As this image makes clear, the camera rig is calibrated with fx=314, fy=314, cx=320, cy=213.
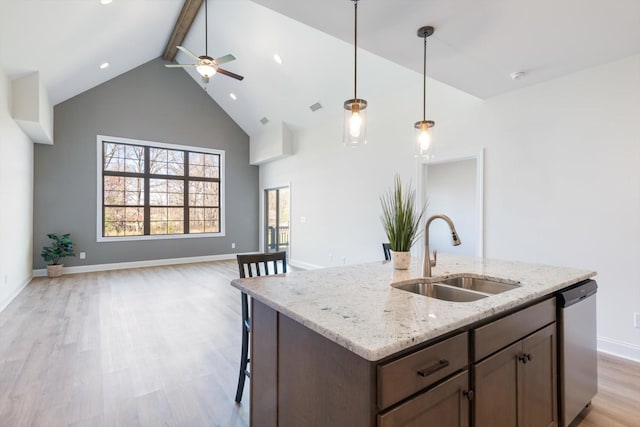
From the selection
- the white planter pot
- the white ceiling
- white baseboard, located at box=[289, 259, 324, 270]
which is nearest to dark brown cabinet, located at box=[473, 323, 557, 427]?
the white ceiling

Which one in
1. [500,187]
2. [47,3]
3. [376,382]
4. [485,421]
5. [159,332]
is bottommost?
[159,332]

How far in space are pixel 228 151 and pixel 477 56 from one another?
681cm

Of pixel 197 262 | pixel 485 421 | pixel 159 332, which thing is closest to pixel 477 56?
pixel 485 421

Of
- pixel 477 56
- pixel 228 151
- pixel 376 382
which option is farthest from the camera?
pixel 228 151

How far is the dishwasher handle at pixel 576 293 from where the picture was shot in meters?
1.72

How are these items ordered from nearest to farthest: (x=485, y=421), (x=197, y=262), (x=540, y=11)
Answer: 1. (x=485, y=421)
2. (x=540, y=11)
3. (x=197, y=262)

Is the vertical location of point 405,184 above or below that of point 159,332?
above

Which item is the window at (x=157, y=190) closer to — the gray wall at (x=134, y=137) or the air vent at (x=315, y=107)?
the gray wall at (x=134, y=137)

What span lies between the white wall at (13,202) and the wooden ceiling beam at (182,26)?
2857 millimetres

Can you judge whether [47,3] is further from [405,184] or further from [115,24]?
[405,184]

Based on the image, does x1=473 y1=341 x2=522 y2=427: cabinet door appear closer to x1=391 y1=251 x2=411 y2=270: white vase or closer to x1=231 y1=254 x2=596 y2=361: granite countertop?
x1=231 y1=254 x2=596 y2=361: granite countertop

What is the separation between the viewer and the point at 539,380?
158 centimetres

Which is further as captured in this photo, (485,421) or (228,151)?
(228,151)

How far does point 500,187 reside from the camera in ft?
12.0
